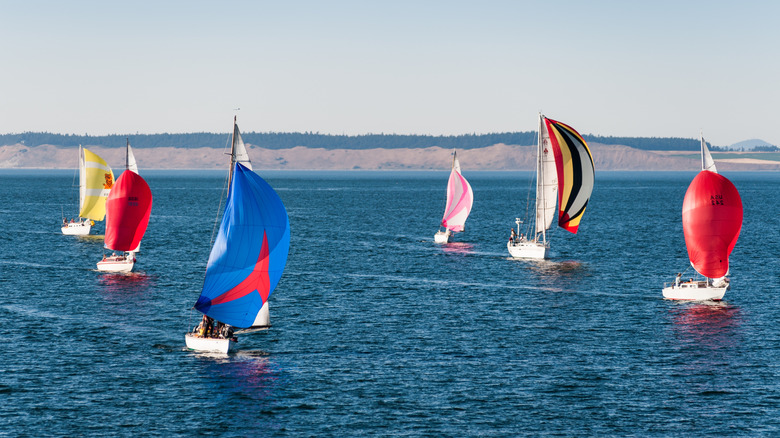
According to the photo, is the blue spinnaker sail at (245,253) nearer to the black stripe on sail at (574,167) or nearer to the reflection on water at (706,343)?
the reflection on water at (706,343)

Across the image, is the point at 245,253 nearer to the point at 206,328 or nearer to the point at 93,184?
the point at 206,328

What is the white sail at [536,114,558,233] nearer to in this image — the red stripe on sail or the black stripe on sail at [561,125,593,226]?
the black stripe on sail at [561,125,593,226]

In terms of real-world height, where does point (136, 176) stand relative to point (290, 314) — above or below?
above

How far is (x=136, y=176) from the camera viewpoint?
83812 millimetres

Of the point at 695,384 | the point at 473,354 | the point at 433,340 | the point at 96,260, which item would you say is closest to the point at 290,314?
the point at 433,340

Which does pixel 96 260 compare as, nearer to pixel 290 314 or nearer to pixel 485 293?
pixel 290 314

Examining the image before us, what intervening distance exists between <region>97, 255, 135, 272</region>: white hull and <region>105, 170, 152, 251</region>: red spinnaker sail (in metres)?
0.96

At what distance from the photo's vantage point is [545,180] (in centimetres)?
8931

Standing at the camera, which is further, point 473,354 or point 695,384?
point 473,354

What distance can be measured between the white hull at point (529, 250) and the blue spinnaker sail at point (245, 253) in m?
46.1

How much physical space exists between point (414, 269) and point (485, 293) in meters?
15.7

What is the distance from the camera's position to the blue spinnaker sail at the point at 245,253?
48562 millimetres

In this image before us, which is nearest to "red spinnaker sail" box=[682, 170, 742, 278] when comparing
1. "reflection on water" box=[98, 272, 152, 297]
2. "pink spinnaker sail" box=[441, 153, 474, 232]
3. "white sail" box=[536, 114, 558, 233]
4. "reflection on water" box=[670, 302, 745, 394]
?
"reflection on water" box=[670, 302, 745, 394]

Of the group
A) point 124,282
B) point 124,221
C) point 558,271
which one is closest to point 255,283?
point 124,282
